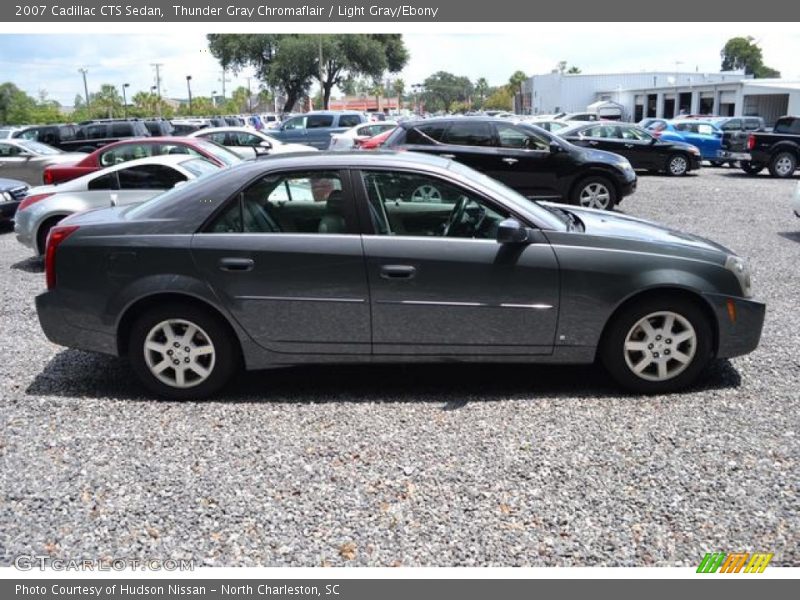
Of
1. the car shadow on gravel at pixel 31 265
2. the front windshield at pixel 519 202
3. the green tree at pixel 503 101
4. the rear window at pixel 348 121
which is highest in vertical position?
the green tree at pixel 503 101

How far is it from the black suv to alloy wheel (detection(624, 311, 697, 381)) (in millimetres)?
7694

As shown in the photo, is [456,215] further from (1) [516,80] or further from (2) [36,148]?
(1) [516,80]

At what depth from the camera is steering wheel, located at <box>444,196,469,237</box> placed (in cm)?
457

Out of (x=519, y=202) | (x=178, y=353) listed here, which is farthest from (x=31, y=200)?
(x=519, y=202)

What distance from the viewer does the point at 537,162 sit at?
12.0 metres

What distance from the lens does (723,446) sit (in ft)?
12.8

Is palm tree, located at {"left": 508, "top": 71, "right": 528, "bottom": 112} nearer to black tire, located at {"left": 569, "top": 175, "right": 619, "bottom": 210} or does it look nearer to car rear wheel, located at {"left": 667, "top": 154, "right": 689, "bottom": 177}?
car rear wheel, located at {"left": 667, "top": 154, "right": 689, "bottom": 177}

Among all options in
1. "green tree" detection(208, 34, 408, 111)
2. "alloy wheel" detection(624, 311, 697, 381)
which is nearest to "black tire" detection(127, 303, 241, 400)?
"alloy wheel" detection(624, 311, 697, 381)

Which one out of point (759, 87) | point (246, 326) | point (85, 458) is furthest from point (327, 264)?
point (759, 87)

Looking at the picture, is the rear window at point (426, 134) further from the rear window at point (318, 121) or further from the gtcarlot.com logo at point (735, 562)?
the rear window at point (318, 121)

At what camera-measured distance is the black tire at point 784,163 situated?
64.1 ft

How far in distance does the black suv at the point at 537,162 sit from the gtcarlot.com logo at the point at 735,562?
9424 mm

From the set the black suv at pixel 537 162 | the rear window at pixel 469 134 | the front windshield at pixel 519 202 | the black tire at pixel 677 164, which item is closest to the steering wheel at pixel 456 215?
the front windshield at pixel 519 202

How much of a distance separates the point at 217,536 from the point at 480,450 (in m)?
1.43
